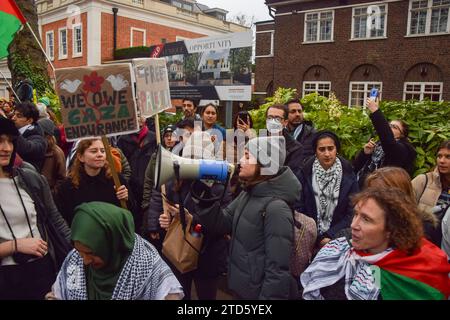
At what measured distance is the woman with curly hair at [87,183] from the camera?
10.4 feet

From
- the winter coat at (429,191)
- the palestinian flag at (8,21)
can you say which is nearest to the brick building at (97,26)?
the palestinian flag at (8,21)

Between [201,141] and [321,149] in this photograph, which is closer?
[201,141]

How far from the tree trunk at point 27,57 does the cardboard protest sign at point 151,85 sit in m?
7.67

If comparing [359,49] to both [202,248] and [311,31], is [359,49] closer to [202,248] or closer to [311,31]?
[311,31]

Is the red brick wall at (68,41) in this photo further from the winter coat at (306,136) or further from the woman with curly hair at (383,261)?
the woman with curly hair at (383,261)

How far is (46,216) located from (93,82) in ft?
3.40

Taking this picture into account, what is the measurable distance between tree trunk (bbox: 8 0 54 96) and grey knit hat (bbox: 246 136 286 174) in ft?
28.8

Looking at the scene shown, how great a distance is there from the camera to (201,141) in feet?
10.4

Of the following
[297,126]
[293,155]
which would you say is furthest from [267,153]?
[297,126]

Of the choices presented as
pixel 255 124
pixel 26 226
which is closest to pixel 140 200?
pixel 26 226

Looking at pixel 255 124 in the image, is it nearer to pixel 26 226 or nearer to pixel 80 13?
pixel 26 226

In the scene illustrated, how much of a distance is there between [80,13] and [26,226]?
2637 centimetres

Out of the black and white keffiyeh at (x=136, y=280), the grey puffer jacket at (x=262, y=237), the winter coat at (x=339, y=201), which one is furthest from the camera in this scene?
the winter coat at (x=339, y=201)

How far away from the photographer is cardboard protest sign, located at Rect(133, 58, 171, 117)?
319 cm
